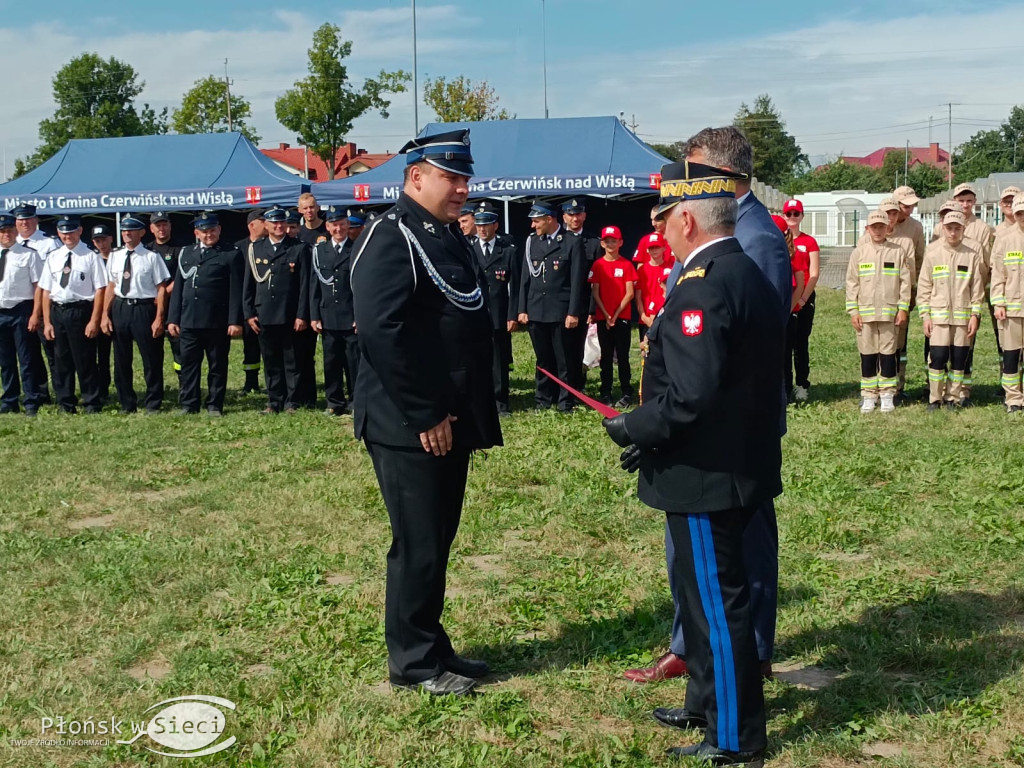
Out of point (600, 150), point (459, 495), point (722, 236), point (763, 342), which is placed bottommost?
point (459, 495)

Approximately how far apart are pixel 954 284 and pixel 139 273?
27.8ft

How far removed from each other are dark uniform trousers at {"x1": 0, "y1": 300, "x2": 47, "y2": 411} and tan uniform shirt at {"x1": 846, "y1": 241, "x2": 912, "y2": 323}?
887 centimetres

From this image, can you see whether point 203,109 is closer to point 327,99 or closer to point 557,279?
point 327,99

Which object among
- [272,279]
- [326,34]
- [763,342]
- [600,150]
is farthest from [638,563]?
[326,34]

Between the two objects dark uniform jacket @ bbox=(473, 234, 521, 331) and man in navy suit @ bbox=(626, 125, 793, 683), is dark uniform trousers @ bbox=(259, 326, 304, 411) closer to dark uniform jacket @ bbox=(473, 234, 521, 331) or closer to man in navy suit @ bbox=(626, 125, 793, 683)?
dark uniform jacket @ bbox=(473, 234, 521, 331)

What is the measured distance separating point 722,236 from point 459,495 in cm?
158

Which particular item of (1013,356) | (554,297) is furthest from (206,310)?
(1013,356)

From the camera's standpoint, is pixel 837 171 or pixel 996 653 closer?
pixel 996 653

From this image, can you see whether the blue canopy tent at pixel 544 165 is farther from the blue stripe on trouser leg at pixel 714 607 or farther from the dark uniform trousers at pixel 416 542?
the blue stripe on trouser leg at pixel 714 607

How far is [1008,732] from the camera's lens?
150 inches

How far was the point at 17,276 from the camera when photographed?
11.7 m

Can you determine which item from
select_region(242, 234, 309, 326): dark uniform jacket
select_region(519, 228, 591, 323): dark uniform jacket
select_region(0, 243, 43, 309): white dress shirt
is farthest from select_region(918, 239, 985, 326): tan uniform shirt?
select_region(0, 243, 43, 309): white dress shirt

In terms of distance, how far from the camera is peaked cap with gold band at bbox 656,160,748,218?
350cm

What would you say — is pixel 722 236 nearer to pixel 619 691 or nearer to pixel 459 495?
pixel 459 495
